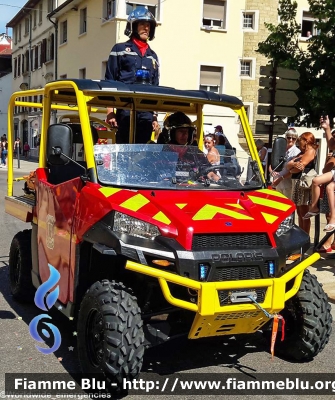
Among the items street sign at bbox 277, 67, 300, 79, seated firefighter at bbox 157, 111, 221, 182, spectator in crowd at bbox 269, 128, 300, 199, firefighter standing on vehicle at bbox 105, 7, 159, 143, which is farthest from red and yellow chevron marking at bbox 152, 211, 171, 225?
street sign at bbox 277, 67, 300, 79

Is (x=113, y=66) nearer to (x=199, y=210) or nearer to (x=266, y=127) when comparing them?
(x=199, y=210)

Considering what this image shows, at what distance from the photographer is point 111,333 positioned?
3656 millimetres

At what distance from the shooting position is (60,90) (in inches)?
204

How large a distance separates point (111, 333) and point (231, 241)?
96 cm

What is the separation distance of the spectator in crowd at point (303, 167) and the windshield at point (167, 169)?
3488mm

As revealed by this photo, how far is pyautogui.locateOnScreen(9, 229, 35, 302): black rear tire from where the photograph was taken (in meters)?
5.77

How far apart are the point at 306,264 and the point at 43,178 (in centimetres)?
241

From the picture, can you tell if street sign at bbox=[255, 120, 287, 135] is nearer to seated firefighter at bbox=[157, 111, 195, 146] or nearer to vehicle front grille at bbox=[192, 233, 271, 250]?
seated firefighter at bbox=[157, 111, 195, 146]

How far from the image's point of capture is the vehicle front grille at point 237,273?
148 inches

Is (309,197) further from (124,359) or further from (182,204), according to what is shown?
(124,359)

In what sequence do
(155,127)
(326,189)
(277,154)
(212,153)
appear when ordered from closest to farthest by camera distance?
(212,153)
(277,154)
(155,127)
(326,189)

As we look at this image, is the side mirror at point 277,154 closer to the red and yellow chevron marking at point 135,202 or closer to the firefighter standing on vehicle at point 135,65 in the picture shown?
the firefighter standing on vehicle at point 135,65

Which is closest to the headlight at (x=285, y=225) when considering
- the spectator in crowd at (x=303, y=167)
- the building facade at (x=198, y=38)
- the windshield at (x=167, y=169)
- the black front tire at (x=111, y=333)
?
the windshield at (x=167, y=169)

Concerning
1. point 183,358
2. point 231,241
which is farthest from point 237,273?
point 183,358
